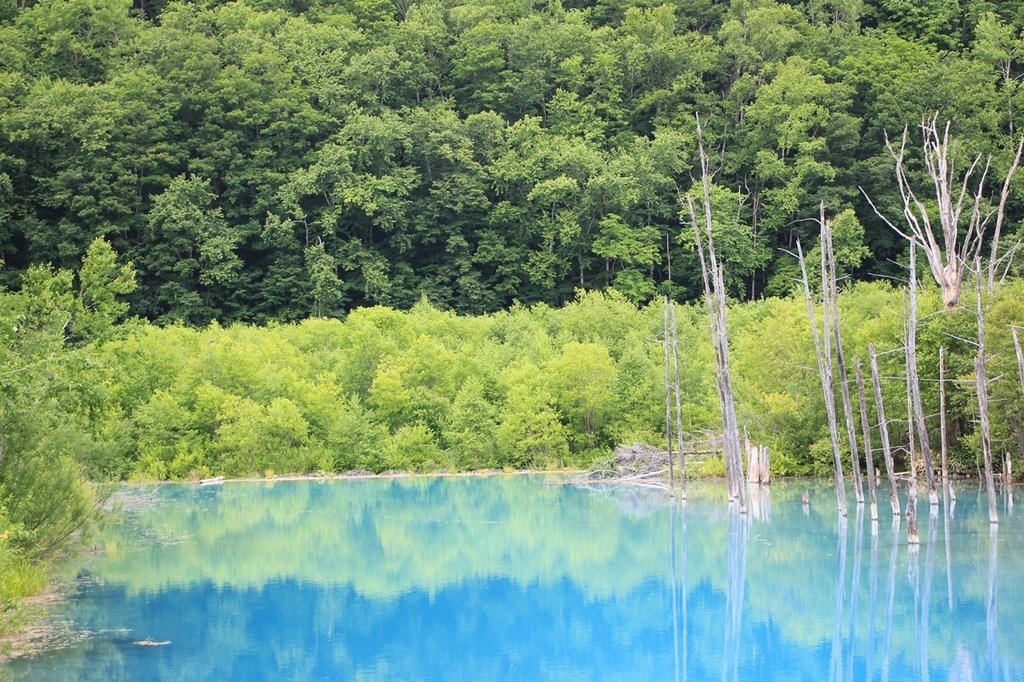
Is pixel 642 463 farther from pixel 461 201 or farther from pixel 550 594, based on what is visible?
pixel 461 201

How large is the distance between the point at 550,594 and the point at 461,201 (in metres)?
42.8

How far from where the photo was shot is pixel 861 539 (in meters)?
27.4

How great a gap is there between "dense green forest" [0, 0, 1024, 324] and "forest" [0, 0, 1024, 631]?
0.18 m

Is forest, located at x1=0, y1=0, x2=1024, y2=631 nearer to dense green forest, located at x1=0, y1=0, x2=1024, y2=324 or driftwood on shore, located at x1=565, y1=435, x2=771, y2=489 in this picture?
dense green forest, located at x1=0, y1=0, x2=1024, y2=324

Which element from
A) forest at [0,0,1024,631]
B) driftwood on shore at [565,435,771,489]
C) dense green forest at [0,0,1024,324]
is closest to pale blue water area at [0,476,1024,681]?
driftwood on shore at [565,435,771,489]

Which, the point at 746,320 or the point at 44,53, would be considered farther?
the point at 44,53

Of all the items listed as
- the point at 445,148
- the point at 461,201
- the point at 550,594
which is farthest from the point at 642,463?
the point at 445,148

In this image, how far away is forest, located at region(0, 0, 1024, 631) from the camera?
151ft

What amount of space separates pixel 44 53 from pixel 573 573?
55.8m

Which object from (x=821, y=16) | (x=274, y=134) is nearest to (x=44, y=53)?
(x=274, y=134)

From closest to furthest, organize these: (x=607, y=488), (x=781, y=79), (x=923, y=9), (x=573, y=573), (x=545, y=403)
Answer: (x=573, y=573), (x=607, y=488), (x=545, y=403), (x=781, y=79), (x=923, y=9)

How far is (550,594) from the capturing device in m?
24.2

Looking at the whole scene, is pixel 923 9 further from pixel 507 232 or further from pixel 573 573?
pixel 573 573

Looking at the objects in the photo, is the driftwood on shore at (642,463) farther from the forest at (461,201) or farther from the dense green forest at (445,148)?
the dense green forest at (445,148)
